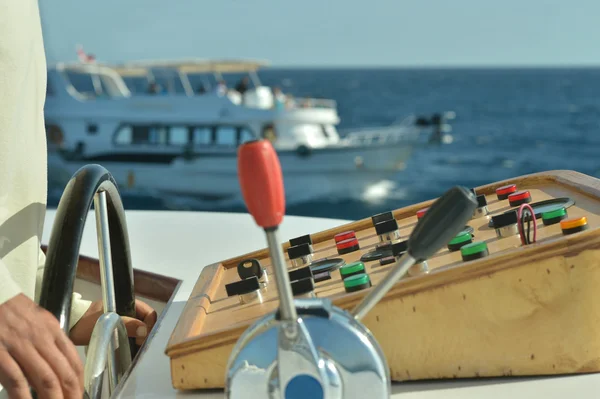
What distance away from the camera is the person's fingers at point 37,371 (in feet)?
2.20

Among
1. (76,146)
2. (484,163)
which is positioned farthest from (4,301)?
(484,163)

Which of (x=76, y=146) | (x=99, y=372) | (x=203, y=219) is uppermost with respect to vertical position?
(x=76, y=146)

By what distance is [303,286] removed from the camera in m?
0.82

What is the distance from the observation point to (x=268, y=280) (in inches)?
37.4

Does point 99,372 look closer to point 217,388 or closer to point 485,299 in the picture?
point 217,388

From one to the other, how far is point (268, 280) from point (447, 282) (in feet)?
0.83

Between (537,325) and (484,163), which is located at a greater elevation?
(484,163)

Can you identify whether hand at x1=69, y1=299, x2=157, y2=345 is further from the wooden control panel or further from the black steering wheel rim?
the wooden control panel

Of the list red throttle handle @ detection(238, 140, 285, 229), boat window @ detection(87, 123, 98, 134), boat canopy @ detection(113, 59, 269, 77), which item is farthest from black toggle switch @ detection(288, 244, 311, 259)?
boat window @ detection(87, 123, 98, 134)

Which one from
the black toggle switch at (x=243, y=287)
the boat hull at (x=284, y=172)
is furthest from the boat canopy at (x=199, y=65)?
the black toggle switch at (x=243, y=287)

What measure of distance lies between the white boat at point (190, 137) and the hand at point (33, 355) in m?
13.9

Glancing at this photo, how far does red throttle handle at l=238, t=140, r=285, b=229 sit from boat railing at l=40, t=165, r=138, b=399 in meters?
0.34

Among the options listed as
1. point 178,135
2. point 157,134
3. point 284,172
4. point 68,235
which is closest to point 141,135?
point 157,134

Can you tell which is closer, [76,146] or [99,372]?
[99,372]
